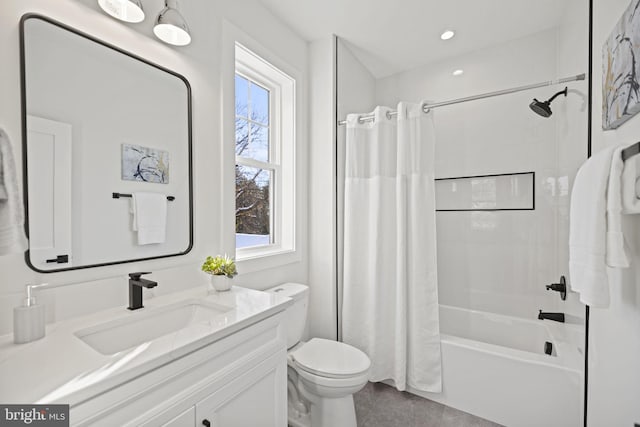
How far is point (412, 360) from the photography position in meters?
2.00

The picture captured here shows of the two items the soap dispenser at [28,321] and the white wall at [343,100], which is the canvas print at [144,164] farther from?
the white wall at [343,100]

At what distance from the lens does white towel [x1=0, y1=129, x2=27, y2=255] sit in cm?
60

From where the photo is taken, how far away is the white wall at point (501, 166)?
2205 millimetres

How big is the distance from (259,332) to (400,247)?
1221 millimetres

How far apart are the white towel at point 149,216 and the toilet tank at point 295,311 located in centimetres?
81

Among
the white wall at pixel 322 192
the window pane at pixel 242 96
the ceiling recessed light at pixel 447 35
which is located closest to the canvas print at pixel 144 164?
the window pane at pixel 242 96

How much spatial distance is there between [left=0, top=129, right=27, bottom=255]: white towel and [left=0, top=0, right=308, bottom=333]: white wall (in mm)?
440

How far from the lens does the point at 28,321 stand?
0.85 metres

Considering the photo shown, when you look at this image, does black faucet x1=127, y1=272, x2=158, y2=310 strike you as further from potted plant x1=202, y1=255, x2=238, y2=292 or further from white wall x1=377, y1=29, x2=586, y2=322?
white wall x1=377, y1=29, x2=586, y2=322

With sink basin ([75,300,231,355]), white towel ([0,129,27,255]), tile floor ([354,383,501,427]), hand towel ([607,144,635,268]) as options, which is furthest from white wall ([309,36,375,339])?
white towel ([0,129,27,255])

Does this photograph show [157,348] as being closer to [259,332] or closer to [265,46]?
[259,332]

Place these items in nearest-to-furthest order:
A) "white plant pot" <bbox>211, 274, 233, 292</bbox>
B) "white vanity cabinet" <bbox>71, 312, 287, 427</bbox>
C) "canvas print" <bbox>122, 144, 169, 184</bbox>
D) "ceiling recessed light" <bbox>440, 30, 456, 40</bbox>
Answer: "white vanity cabinet" <bbox>71, 312, 287, 427</bbox>, "canvas print" <bbox>122, 144, 169, 184</bbox>, "white plant pot" <bbox>211, 274, 233, 292</bbox>, "ceiling recessed light" <bbox>440, 30, 456, 40</bbox>

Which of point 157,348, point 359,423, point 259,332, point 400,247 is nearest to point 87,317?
point 157,348

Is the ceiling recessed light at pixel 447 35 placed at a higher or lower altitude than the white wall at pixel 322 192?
higher
